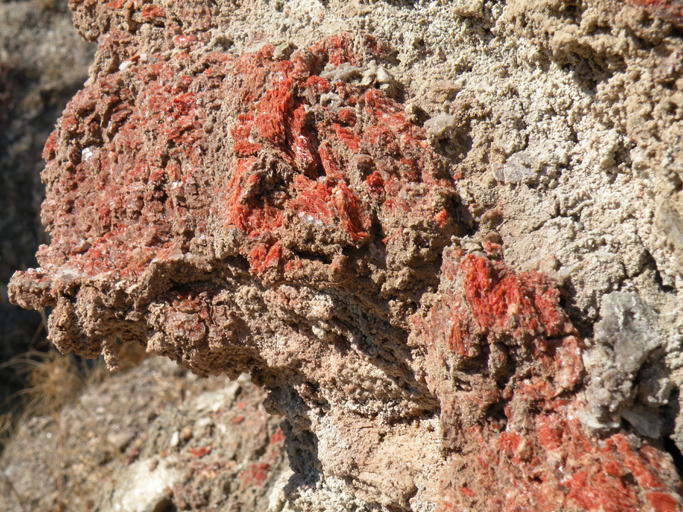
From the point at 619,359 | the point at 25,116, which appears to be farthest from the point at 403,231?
the point at 25,116

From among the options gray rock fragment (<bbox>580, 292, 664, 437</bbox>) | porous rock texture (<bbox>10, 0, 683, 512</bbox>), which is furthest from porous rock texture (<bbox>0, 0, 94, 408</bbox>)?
gray rock fragment (<bbox>580, 292, 664, 437</bbox>)

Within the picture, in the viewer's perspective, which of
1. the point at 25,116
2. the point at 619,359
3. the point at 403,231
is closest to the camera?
the point at 619,359

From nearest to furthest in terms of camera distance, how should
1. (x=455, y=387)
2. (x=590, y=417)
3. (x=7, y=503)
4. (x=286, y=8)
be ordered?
(x=590, y=417) → (x=455, y=387) → (x=286, y=8) → (x=7, y=503)

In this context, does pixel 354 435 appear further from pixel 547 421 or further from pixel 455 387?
pixel 547 421

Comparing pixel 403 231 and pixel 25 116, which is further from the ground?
pixel 403 231

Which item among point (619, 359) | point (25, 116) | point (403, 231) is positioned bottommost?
point (25, 116)

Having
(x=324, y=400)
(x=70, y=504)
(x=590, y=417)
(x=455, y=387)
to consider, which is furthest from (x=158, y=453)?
(x=590, y=417)

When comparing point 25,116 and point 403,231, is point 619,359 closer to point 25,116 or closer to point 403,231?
point 403,231

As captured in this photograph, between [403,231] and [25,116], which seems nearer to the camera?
[403,231]
